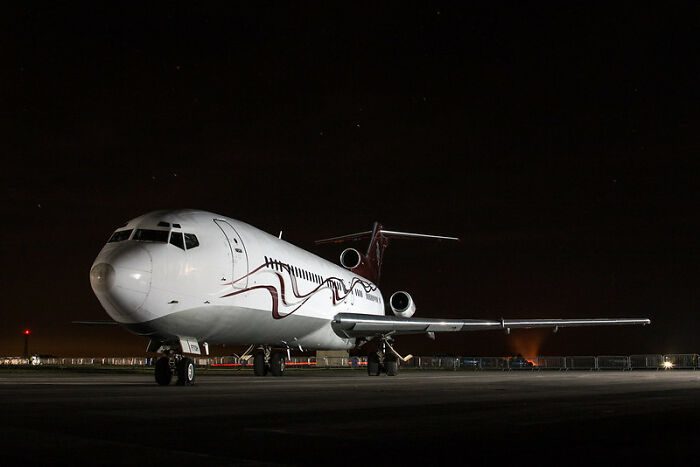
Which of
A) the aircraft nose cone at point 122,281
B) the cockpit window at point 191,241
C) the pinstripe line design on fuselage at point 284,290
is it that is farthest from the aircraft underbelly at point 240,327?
the cockpit window at point 191,241

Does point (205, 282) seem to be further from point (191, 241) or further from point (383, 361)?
point (383, 361)

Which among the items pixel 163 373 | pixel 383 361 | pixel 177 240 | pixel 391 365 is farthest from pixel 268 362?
pixel 177 240

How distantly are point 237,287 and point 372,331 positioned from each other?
11.6 m

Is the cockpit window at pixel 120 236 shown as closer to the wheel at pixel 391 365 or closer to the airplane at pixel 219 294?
the airplane at pixel 219 294

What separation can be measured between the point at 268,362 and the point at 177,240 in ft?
42.0

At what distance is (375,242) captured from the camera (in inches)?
1690

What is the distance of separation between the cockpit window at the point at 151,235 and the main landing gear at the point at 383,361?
1568 centimetres

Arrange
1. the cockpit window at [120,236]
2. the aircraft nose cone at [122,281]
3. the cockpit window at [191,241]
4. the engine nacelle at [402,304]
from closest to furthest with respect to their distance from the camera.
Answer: the aircraft nose cone at [122,281]
the cockpit window at [120,236]
the cockpit window at [191,241]
the engine nacelle at [402,304]

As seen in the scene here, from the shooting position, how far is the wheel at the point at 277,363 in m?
29.8

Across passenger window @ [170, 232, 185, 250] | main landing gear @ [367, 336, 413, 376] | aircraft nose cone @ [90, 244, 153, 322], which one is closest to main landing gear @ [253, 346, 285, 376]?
main landing gear @ [367, 336, 413, 376]

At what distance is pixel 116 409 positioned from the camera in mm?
10414

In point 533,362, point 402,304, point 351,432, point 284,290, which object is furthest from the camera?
point 533,362

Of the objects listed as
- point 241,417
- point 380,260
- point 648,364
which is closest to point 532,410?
point 241,417

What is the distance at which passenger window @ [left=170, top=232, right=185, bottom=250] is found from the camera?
18.4 metres
